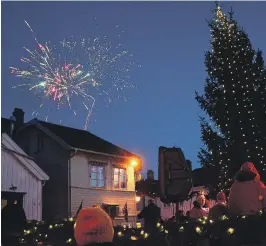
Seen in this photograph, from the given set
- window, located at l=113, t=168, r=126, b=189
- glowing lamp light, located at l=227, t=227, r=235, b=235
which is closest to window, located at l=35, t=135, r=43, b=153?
window, located at l=113, t=168, r=126, b=189

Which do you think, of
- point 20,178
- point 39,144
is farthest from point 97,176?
point 20,178

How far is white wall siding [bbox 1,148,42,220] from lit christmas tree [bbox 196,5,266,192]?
27.3 ft

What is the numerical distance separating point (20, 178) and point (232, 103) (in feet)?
34.6

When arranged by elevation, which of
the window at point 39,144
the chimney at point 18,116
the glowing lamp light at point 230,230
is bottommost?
the glowing lamp light at point 230,230

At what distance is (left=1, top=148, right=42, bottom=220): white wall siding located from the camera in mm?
20406

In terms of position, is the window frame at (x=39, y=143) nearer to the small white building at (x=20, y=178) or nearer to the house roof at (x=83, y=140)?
the house roof at (x=83, y=140)

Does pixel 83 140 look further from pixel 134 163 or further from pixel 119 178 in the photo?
pixel 134 163

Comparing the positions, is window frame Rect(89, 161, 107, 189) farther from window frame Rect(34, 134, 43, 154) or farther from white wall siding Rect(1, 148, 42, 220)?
white wall siding Rect(1, 148, 42, 220)

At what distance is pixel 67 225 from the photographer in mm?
12695

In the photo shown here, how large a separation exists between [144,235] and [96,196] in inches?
685

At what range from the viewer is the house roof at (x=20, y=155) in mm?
20688

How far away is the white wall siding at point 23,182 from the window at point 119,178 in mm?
7276

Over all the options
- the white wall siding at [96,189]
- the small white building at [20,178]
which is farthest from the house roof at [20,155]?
the white wall siding at [96,189]

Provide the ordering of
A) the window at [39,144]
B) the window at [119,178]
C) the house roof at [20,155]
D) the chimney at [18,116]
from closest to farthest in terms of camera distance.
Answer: the house roof at [20,155], the window at [39,144], the window at [119,178], the chimney at [18,116]
